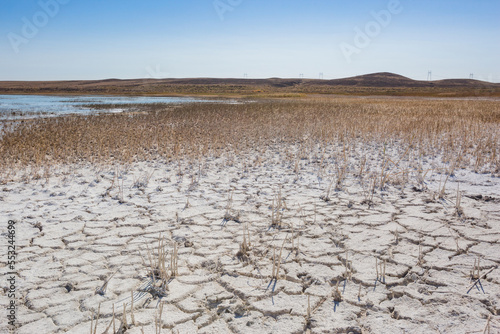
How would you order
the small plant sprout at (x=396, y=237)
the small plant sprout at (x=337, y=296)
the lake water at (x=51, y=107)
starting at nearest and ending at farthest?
the small plant sprout at (x=337, y=296) → the small plant sprout at (x=396, y=237) → the lake water at (x=51, y=107)

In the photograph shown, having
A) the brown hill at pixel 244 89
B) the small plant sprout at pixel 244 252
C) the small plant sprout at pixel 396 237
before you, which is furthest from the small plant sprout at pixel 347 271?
the brown hill at pixel 244 89

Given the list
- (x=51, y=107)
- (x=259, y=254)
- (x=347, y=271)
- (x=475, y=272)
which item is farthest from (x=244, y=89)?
(x=475, y=272)

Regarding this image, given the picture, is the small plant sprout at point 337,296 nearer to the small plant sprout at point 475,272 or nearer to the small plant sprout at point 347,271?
the small plant sprout at point 347,271

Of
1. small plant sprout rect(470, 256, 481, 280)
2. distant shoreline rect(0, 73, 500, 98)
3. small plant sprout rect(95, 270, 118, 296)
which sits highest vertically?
distant shoreline rect(0, 73, 500, 98)

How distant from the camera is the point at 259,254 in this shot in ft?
12.0

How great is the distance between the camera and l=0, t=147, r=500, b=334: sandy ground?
268 cm

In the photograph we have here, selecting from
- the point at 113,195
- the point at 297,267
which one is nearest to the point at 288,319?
the point at 297,267

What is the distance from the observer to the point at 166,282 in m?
3.09

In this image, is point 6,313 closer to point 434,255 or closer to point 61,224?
point 61,224

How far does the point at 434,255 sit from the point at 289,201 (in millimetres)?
2253

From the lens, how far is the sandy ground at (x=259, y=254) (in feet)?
8.78

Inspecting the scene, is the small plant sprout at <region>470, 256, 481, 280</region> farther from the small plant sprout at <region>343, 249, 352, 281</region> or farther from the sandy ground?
the small plant sprout at <region>343, 249, 352, 281</region>

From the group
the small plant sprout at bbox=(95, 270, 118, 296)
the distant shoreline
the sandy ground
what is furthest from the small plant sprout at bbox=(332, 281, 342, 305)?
the distant shoreline

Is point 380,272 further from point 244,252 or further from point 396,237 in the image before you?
point 244,252
